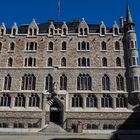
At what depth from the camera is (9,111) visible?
40.8 meters

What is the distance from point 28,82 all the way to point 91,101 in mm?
10822

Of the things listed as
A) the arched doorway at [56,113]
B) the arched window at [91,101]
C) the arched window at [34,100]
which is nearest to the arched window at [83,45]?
the arched window at [91,101]

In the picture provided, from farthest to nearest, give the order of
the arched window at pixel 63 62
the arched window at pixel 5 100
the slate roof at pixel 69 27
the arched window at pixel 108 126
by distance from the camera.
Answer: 1. the slate roof at pixel 69 27
2. the arched window at pixel 63 62
3. the arched window at pixel 5 100
4. the arched window at pixel 108 126

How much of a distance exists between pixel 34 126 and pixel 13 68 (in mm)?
10320

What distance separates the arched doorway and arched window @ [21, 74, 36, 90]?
4573 mm

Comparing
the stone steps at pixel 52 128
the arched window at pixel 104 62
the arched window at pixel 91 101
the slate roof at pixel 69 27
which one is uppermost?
the slate roof at pixel 69 27

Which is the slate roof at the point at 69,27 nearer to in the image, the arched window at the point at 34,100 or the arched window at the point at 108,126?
the arched window at the point at 34,100

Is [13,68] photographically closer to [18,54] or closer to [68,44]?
[18,54]

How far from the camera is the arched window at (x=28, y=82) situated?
42500mm

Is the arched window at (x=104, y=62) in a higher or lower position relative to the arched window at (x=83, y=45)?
lower

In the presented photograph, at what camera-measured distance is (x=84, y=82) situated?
140 feet

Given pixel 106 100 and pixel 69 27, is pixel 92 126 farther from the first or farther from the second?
pixel 69 27

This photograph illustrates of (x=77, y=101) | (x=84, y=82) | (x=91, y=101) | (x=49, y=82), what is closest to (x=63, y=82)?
(x=49, y=82)

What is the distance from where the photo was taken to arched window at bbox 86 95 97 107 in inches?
1644
